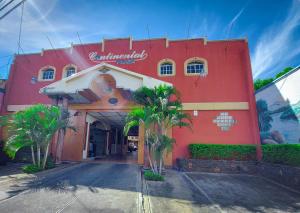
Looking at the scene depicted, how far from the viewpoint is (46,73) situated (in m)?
16.1

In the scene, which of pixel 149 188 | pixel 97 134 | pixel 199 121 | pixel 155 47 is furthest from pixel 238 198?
pixel 97 134

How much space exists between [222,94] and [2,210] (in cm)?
1365

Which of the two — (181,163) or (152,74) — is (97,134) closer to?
(152,74)

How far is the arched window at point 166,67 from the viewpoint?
14.3 metres

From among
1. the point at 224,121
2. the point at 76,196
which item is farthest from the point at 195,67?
the point at 76,196

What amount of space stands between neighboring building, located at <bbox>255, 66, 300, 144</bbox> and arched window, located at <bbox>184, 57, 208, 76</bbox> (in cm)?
452

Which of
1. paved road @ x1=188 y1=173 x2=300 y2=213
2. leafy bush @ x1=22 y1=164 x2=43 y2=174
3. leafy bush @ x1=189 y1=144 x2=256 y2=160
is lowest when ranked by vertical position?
paved road @ x1=188 y1=173 x2=300 y2=213

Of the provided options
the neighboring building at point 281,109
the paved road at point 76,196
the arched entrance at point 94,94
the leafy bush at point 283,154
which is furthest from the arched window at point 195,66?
the paved road at point 76,196

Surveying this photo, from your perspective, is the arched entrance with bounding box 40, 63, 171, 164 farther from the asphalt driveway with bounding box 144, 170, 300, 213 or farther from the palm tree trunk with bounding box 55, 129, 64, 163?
the asphalt driveway with bounding box 144, 170, 300, 213

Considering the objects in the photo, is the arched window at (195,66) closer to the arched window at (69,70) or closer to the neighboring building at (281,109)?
the neighboring building at (281,109)

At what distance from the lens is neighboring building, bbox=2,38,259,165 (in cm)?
1238

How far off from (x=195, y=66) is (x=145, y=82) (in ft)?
17.3

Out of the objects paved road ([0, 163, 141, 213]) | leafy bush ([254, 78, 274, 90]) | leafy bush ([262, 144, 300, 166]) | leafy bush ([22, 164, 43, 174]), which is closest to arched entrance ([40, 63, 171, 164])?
leafy bush ([22, 164, 43, 174])

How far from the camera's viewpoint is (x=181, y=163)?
11375 mm
